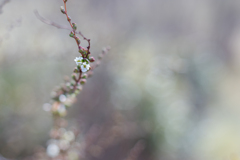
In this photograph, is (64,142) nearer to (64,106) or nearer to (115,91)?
(64,106)

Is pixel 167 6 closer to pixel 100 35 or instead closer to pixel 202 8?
pixel 202 8

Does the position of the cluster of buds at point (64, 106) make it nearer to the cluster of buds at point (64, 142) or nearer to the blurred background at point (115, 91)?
the cluster of buds at point (64, 142)

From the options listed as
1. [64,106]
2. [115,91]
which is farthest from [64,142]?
[115,91]

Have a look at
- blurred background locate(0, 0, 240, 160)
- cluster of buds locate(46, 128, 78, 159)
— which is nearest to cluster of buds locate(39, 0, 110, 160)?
cluster of buds locate(46, 128, 78, 159)

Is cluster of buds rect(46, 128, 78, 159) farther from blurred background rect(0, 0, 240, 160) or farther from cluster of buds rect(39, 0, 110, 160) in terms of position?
blurred background rect(0, 0, 240, 160)

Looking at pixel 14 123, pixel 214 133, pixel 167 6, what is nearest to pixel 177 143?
pixel 214 133

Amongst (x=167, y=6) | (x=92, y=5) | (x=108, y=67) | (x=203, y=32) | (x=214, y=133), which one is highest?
(x=167, y=6)

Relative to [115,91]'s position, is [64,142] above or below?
below

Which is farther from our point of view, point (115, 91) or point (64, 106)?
point (115, 91)
